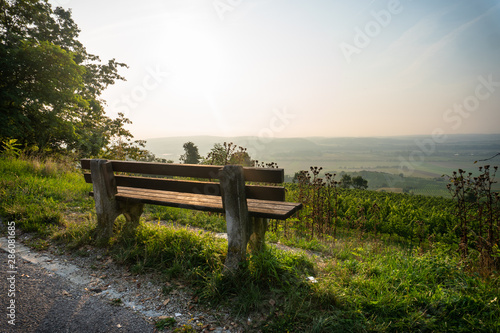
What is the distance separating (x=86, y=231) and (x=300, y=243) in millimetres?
3577

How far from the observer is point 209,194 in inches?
124

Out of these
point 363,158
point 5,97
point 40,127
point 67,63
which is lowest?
point 363,158

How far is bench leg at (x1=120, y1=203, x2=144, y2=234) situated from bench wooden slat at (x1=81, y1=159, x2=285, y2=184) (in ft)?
2.28

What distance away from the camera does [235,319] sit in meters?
2.43

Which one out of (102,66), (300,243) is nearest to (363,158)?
(102,66)

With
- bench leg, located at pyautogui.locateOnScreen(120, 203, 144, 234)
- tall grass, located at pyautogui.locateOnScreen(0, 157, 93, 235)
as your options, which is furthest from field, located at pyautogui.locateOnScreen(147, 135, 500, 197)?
bench leg, located at pyautogui.locateOnScreen(120, 203, 144, 234)

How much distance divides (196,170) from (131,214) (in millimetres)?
1927

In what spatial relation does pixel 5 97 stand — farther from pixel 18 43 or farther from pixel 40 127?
pixel 18 43

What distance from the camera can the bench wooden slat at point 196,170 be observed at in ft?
9.18

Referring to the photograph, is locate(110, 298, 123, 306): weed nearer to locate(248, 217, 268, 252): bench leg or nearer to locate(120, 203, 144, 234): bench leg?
locate(120, 203, 144, 234): bench leg

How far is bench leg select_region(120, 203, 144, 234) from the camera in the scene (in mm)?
4051

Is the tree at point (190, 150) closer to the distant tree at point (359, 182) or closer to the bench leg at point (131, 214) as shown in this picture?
the bench leg at point (131, 214)

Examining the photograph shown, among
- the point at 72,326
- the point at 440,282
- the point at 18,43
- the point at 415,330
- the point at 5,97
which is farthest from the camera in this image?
the point at 18,43

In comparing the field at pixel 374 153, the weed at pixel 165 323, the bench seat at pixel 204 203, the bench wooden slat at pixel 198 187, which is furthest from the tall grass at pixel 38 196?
the field at pixel 374 153
